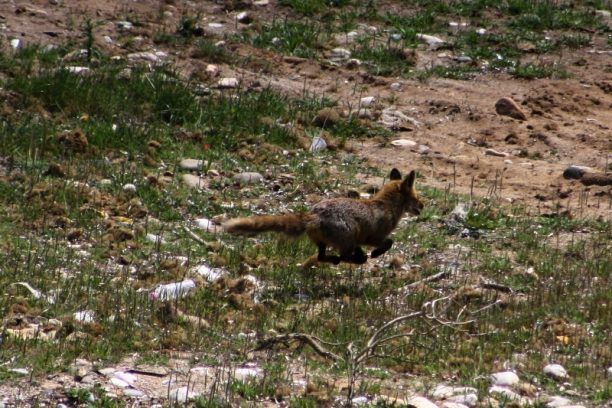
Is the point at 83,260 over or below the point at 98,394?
below

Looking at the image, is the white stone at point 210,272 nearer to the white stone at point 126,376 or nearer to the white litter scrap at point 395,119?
the white stone at point 126,376

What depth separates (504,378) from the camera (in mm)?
7582

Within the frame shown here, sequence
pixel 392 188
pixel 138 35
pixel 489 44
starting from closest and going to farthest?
pixel 392 188 → pixel 138 35 → pixel 489 44

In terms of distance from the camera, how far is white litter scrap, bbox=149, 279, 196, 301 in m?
8.96

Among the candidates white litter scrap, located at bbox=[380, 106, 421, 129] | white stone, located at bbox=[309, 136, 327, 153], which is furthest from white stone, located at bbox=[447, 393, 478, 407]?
white litter scrap, located at bbox=[380, 106, 421, 129]

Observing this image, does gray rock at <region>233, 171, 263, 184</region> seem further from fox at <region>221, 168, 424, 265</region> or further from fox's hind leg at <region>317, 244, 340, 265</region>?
fox's hind leg at <region>317, 244, 340, 265</region>

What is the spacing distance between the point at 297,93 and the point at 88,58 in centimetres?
278

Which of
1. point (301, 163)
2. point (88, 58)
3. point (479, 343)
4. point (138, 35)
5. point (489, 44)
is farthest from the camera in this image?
point (489, 44)

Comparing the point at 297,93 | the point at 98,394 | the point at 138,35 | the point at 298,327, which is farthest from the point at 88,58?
the point at 98,394

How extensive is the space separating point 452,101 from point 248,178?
4.07 m

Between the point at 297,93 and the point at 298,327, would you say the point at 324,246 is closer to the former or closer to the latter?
the point at 298,327

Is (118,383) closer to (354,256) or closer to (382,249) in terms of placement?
(354,256)

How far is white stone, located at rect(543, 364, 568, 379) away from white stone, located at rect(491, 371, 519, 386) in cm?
26

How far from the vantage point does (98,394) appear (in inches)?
268
